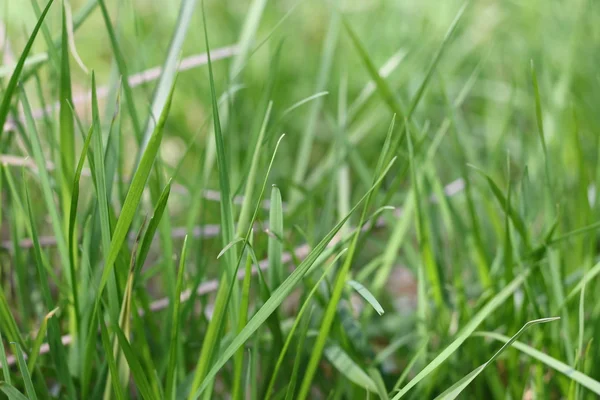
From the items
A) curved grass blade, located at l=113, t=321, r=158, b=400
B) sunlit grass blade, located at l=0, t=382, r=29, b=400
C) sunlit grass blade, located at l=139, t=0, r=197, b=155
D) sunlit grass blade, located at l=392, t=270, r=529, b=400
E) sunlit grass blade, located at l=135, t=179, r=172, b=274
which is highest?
sunlit grass blade, located at l=139, t=0, r=197, b=155

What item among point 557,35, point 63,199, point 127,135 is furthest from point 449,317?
point 557,35

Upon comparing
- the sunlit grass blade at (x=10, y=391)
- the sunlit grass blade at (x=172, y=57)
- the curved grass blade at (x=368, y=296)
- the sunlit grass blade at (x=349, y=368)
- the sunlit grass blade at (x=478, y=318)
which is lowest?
the sunlit grass blade at (x=349, y=368)

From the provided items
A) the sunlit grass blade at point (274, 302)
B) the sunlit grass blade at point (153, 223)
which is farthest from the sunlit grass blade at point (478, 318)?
the sunlit grass blade at point (153, 223)

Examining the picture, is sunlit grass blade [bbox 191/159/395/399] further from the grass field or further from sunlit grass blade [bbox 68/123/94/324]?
sunlit grass blade [bbox 68/123/94/324]

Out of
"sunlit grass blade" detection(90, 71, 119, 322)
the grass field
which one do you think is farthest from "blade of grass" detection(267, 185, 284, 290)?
"sunlit grass blade" detection(90, 71, 119, 322)

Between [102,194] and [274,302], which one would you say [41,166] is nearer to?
[102,194]

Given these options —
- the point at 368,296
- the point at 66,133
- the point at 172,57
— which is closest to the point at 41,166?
the point at 66,133

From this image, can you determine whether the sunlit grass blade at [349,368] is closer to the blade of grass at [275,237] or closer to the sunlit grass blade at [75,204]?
the blade of grass at [275,237]

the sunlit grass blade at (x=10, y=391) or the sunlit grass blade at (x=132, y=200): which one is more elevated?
the sunlit grass blade at (x=132, y=200)
